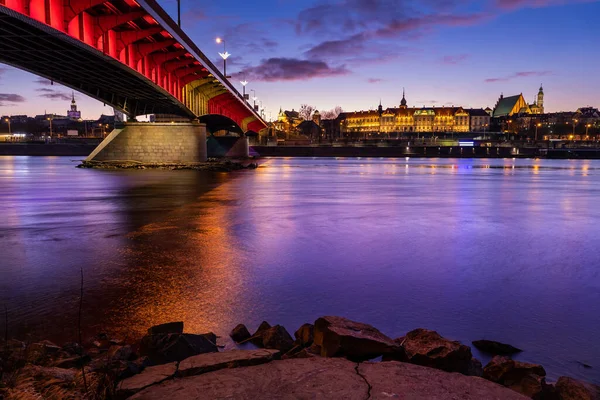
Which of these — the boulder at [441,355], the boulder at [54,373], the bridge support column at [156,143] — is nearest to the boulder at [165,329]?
the boulder at [54,373]

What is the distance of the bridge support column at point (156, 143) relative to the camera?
168ft

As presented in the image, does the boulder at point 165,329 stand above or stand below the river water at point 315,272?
above

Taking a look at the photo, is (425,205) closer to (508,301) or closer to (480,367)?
(508,301)

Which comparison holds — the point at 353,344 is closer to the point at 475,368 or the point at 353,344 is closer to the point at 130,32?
the point at 475,368

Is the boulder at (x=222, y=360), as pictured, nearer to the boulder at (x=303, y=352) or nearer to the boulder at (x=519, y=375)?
the boulder at (x=303, y=352)

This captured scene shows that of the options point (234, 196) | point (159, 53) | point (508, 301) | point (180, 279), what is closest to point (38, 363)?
point (180, 279)

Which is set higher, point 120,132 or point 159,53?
point 159,53

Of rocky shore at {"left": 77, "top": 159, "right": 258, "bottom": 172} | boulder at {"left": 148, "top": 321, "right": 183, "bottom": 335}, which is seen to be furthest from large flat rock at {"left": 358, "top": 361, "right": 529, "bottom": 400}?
rocky shore at {"left": 77, "top": 159, "right": 258, "bottom": 172}

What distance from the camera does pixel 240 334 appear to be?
5.67 m

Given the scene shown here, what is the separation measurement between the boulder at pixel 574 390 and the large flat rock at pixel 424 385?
0.48 metres

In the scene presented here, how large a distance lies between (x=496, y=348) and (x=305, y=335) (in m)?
2.11

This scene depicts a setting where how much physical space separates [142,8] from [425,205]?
599 inches

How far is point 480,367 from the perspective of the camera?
191 inches

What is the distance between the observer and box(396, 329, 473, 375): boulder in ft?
15.5
